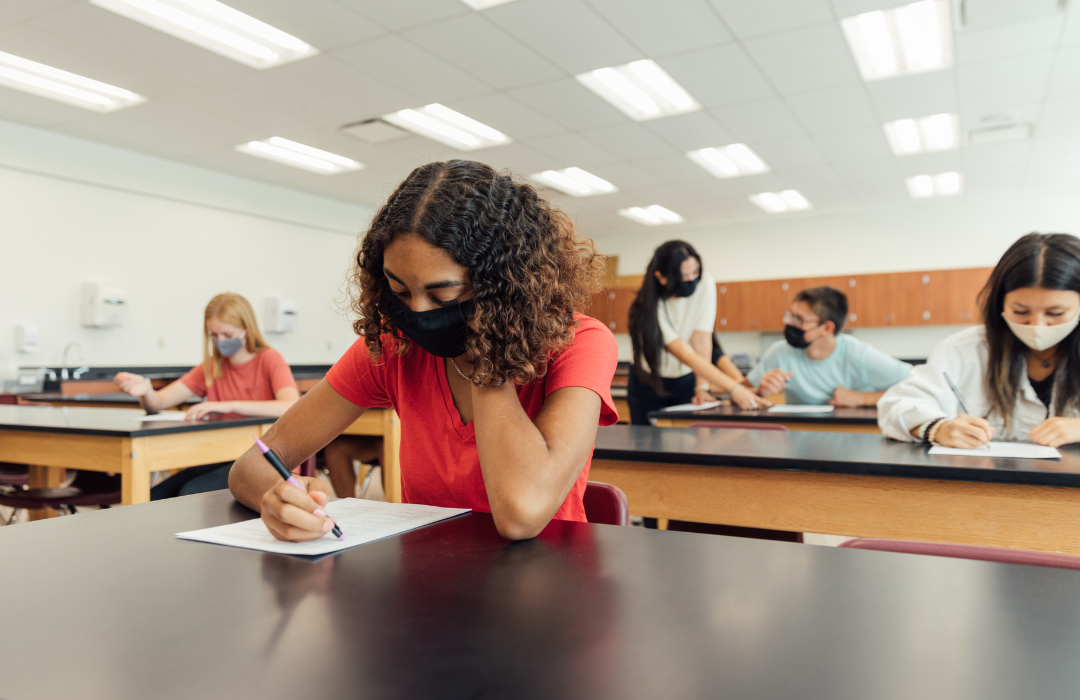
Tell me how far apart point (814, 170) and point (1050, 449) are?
220 inches

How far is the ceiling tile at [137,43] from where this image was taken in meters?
3.69

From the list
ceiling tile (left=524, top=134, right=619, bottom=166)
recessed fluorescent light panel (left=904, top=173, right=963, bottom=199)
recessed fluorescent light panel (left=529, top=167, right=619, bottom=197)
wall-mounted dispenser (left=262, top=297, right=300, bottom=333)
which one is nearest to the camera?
ceiling tile (left=524, top=134, right=619, bottom=166)

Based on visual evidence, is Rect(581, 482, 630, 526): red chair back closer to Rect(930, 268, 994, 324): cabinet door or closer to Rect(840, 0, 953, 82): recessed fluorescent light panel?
Rect(840, 0, 953, 82): recessed fluorescent light panel

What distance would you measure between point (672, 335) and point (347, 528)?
2.55 m

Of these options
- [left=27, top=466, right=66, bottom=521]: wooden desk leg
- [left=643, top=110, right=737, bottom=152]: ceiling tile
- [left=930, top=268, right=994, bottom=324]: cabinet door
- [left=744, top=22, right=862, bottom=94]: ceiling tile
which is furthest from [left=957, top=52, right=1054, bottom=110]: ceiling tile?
[left=27, top=466, right=66, bottom=521]: wooden desk leg

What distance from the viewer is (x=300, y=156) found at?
20.6ft

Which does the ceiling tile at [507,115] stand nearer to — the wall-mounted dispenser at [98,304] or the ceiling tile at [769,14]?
the ceiling tile at [769,14]

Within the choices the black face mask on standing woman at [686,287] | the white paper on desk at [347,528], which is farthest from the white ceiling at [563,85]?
the white paper on desk at [347,528]

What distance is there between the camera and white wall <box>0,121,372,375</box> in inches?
214

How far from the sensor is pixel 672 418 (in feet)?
9.33

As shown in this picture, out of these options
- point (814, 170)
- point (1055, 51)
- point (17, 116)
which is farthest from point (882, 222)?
point (17, 116)

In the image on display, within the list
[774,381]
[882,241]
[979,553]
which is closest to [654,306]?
[774,381]

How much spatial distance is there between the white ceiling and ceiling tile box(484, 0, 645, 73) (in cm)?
1

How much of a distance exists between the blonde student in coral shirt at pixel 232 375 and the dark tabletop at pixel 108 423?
0.49 ft
